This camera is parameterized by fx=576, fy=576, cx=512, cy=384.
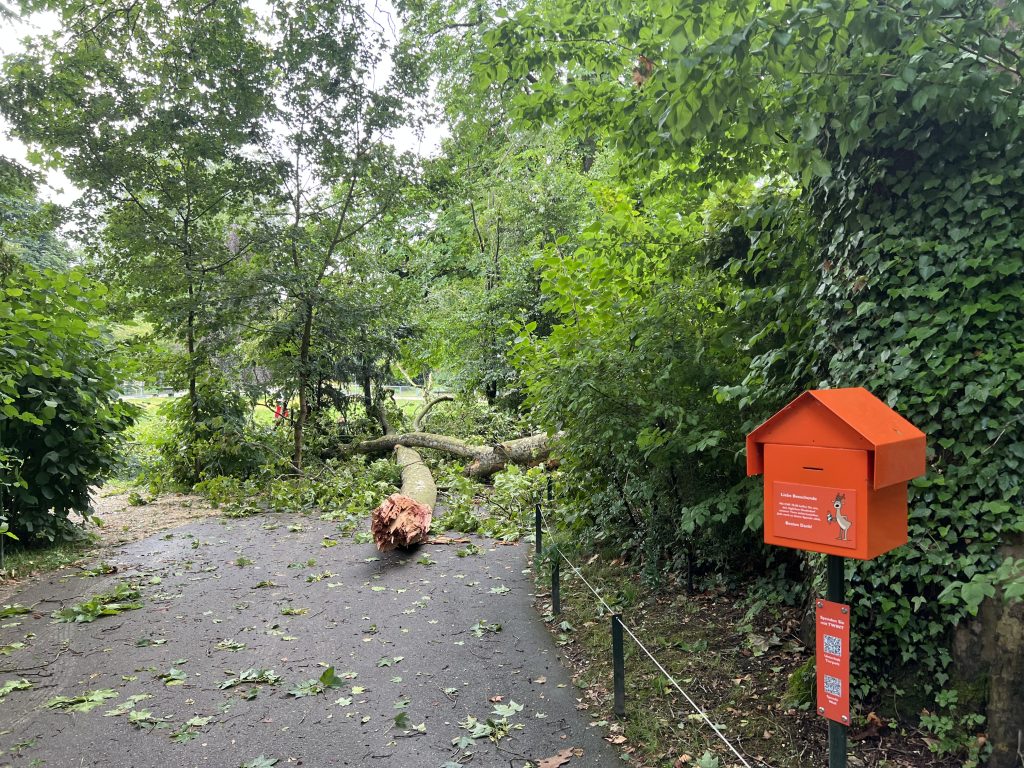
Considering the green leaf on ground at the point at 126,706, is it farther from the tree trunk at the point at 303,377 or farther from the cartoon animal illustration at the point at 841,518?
the tree trunk at the point at 303,377

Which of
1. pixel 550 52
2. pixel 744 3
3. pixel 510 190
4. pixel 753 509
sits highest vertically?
pixel 510 190

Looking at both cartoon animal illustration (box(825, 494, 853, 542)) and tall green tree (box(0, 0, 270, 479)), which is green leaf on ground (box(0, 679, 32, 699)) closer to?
cartoon animal illustration (box(825, 494, 853, 542))

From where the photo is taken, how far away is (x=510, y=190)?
1571 cm

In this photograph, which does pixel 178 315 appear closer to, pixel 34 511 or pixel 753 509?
pixel 34 511

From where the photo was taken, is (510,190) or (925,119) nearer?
(925,119)

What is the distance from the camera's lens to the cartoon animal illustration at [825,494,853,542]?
1992 mm

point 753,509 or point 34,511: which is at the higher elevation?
point 753,509

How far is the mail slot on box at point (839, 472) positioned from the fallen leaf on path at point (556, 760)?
201cm

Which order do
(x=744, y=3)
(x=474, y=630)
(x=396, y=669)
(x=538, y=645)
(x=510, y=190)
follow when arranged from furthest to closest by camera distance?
1. (x=510, y=190)
2. (x=474, y=630)
3. (x=538, y=645)
4. (x=396, y=669)
5. (x=744, y=3)

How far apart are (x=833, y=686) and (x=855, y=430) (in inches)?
38.2

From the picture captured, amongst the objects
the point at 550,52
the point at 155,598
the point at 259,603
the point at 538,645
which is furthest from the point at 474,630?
the point at 550,52

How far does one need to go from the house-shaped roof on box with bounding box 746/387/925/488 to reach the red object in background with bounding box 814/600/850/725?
0.53 metres

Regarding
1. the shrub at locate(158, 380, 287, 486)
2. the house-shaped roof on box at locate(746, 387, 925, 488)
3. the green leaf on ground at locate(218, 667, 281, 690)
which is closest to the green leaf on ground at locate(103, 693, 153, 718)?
the green leaf on ground at locate(218, 667, 281, 690)

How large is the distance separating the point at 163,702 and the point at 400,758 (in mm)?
1860
